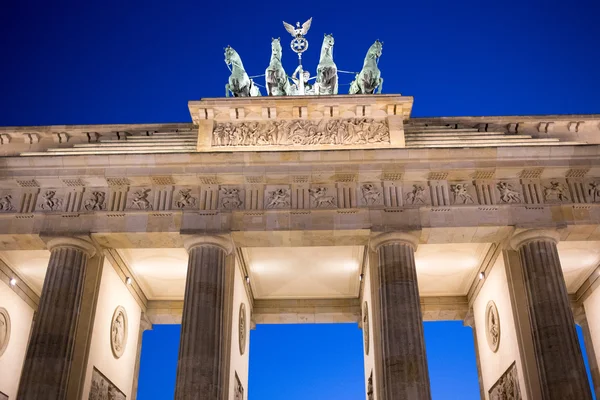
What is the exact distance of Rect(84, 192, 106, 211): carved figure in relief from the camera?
21.2 m

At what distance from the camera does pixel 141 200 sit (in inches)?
835

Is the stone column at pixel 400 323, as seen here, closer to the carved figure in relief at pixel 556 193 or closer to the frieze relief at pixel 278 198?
the frieze relief at pixel 278 198

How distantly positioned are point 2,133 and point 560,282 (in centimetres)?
2051

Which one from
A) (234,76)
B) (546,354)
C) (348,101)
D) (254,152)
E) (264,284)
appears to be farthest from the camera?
(264,284)

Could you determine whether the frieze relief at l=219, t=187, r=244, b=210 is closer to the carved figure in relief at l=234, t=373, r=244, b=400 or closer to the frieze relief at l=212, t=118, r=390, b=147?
the frieze relief at l=212, t=118, r=390, b=147

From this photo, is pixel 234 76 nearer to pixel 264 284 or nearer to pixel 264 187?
pixel 264 187

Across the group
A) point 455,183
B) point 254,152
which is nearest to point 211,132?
point 254,152

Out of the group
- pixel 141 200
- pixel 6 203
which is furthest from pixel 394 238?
pixel 6 203

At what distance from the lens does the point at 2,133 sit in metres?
23.5

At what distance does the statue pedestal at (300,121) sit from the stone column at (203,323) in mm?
4103

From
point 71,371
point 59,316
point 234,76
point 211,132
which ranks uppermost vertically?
point 234,76

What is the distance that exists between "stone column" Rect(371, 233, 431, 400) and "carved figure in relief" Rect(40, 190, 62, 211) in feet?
35.5

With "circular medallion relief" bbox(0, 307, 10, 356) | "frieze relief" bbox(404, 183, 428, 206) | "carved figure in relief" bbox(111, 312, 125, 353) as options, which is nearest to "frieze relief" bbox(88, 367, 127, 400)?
"carved figure in relief" bbox(111, 312, 125, 353)

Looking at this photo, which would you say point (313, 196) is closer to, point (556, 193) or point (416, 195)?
point (416, 195)
